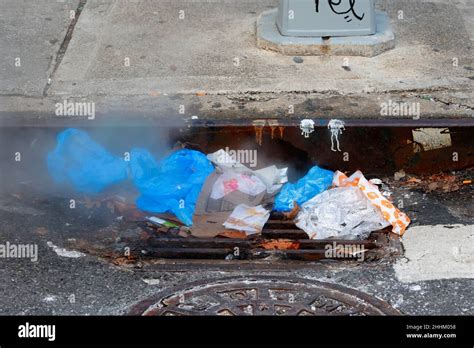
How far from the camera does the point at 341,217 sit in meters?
5.65

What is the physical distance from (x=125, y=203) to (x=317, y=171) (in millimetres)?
1197

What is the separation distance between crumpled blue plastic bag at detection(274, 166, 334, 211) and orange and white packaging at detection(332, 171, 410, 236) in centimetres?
7

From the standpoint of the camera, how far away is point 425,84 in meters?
6.64

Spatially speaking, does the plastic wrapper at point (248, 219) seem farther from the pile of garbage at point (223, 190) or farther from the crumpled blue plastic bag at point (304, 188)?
the crumpled blue plastic bag at point (304, 188)

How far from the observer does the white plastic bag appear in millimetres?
5594

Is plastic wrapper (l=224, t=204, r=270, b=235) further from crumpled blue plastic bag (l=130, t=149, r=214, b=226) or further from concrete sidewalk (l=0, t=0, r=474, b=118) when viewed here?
concrete sidewalk (l=0, t=0, r=474, b=118)

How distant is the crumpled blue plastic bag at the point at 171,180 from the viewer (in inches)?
230

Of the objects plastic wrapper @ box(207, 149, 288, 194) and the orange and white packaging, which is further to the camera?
plastic wrapper @ box(207, 149, 288, 194)

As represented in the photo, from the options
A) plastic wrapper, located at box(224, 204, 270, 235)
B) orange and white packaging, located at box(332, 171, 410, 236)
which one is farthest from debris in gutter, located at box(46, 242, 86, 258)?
orange and white packaging, located at box(332, 171, 410, 236)

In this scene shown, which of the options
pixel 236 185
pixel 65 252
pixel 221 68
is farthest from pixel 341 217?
pixel 221 68

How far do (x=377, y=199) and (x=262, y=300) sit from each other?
1.20 meters

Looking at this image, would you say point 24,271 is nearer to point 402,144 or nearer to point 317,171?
point 317,171

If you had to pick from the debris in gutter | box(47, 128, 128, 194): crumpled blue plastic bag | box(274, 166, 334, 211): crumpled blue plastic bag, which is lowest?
the debris in gutter
